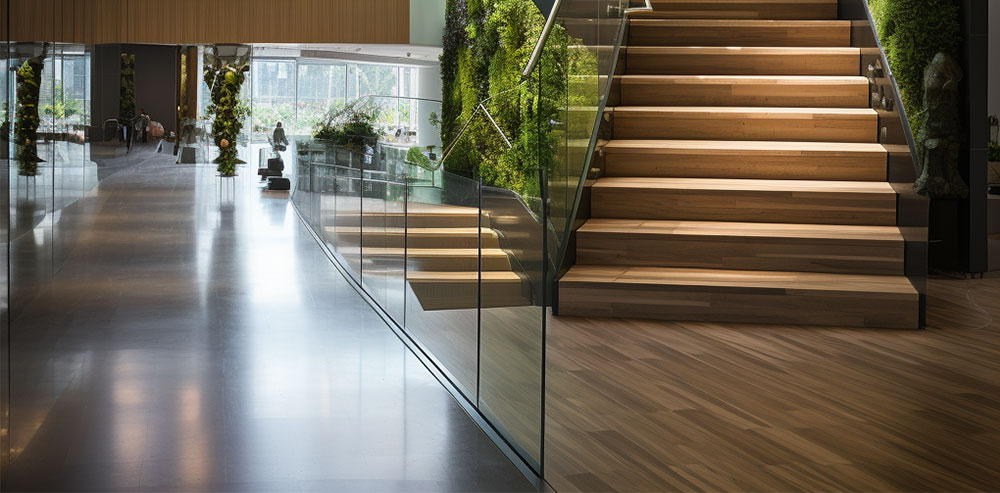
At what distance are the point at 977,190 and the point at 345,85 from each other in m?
22.0

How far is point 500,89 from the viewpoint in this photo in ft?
40.3

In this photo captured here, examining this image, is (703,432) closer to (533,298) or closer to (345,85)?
(533,298)

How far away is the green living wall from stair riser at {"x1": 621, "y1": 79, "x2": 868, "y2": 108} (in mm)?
753

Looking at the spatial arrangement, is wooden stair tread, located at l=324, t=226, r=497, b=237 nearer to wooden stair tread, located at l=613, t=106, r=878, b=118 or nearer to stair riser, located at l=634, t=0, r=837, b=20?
wooden stair tread, located at l=613, t=106, r=878, b=118

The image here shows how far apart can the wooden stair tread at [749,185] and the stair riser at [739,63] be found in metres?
1.10

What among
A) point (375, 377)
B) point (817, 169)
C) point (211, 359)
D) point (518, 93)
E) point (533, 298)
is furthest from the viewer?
point (518, 93)

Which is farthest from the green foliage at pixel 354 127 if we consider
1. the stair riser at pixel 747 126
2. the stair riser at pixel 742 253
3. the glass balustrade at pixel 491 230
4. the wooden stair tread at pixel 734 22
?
the stair riser at pixel 742 253

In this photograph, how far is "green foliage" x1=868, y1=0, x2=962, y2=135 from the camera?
742cm

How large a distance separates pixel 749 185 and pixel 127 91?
1517 cm

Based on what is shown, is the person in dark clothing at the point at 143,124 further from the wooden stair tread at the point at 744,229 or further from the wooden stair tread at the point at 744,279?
the wooden stair tread at the point at 744,279

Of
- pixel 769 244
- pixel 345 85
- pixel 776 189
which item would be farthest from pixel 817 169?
pixel 345 85

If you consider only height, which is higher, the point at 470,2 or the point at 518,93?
the point at 470,2

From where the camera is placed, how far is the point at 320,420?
3.51 meters

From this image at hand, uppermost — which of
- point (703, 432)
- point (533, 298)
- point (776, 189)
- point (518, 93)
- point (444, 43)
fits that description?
point (444, 43)
